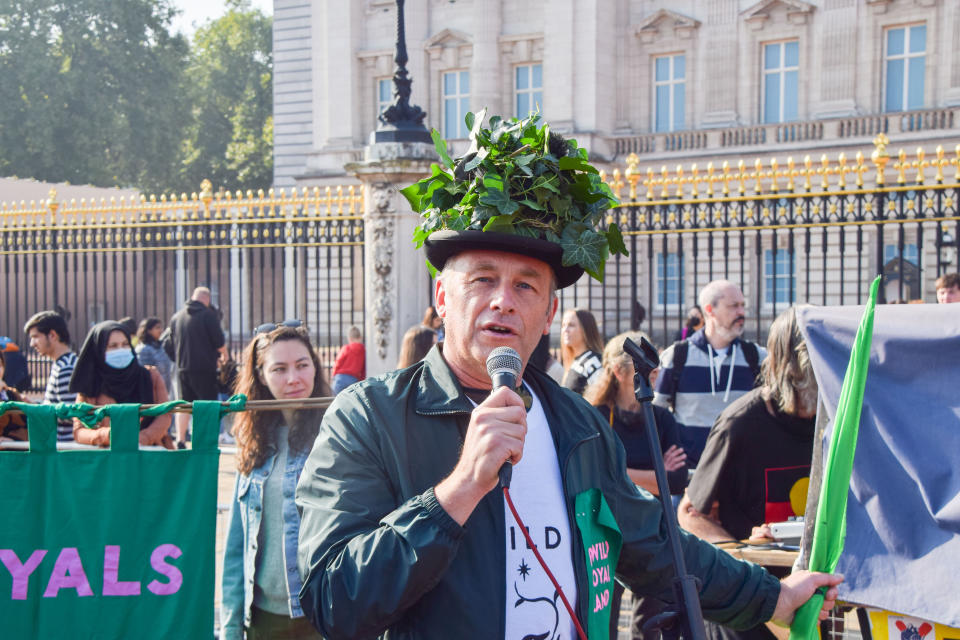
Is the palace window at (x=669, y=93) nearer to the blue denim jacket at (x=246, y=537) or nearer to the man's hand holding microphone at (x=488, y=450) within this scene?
the blue denim jacket at (x=246, y=537)

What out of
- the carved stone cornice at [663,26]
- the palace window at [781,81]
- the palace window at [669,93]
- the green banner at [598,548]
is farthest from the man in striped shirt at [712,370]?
the carved stone cornice at [663,26]

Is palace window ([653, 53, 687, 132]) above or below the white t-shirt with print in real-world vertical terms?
above

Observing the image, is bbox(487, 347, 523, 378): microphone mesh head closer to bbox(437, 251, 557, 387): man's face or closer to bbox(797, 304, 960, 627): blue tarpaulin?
bbox(437, 251, 557, 387): man's face

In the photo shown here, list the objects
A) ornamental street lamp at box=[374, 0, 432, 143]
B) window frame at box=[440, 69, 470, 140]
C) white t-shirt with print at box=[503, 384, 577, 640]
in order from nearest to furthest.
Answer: white t-shirt with print at box=[503, 384, 577, 640]
ornamental street lamp at box=[374, 0, 432, 143]
window frame at box=[440, 69, 470, 140]

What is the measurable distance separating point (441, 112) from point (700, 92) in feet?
26.7

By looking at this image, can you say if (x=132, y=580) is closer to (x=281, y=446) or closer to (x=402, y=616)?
(x=281, y=446)

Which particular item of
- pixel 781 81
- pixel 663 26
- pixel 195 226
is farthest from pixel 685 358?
pixel 663 26

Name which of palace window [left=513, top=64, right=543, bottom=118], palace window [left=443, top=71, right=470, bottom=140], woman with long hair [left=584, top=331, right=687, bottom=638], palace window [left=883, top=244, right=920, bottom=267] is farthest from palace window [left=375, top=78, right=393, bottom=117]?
woman with long hair [left=584, top=331, right=687, bottom=638]

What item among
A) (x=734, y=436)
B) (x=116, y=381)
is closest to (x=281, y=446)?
(x=734, y=436)

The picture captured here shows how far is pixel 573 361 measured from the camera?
6223 millimetres

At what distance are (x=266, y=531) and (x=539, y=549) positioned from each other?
6.08 ft

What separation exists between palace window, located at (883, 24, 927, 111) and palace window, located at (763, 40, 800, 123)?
7.79ft

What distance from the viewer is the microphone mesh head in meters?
1.98

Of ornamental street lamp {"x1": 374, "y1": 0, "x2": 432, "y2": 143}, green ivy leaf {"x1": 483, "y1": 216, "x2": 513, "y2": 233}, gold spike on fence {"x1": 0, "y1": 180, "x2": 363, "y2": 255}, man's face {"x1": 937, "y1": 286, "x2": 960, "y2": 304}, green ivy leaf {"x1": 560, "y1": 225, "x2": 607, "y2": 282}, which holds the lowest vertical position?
man's face {"x1": 937, "y1": 286, "x2": 960, "y2": 304}
